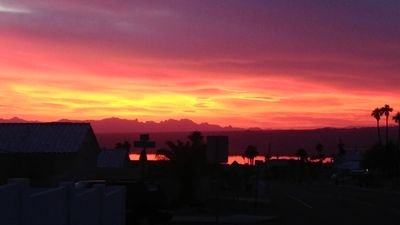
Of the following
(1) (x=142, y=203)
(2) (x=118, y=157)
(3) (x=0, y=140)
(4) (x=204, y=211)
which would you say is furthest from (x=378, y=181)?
(1) (x=142, y=203)

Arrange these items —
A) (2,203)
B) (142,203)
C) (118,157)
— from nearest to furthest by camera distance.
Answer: (2,203)
(142,203)
(118,157)

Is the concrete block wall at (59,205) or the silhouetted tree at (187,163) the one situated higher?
the silhouetted tree at (187,163)

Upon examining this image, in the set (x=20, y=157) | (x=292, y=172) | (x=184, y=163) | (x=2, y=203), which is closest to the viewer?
(x=2, y=203)

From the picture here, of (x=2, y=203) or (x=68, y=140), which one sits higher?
(x=68, y=140)

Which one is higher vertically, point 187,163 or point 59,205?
point 187,163

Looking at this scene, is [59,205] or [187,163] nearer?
[59,205]

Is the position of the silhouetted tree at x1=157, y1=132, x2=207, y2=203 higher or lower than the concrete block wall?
higher

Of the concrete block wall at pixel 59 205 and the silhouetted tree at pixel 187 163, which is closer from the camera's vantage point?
the concrete block wall at pixel 59 205

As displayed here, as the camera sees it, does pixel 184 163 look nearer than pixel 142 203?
No

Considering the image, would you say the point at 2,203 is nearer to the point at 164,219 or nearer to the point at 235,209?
the point at 164,219

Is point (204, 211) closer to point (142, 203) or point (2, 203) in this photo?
point (142, 203)

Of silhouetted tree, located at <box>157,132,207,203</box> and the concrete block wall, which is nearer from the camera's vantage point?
the concrete block wall

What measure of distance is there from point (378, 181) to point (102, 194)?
280ft

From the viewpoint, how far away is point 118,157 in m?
64.8
